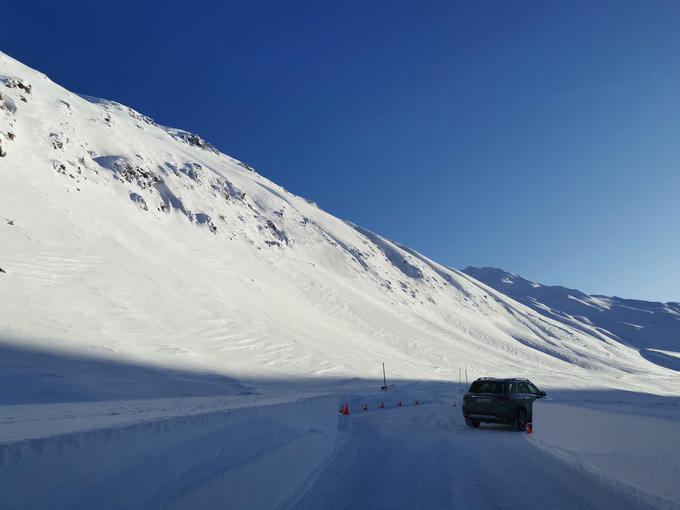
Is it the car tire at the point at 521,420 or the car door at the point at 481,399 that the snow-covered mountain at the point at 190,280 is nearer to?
the car door at the point at 481,399

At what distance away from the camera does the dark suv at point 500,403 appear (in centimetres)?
1513

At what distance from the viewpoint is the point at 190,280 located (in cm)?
4697

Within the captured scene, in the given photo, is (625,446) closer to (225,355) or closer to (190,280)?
(225,355)

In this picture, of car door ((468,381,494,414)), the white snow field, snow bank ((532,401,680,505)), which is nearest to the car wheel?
the white snow field

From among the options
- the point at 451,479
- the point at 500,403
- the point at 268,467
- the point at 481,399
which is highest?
the point at 481,399

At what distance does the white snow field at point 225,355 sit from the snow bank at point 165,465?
2cm

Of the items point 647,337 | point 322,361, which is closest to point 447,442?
point 322,361

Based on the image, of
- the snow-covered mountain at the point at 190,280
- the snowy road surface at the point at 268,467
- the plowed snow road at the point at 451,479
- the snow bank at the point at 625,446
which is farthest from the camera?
the snow-covered mountain at the point at 190,280

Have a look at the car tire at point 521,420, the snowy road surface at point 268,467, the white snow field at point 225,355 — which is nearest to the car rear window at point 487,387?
the car tire at point 521,420

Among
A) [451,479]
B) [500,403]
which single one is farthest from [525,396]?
[451,479]

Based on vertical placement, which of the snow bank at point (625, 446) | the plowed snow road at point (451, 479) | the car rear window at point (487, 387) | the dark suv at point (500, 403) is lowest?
the plowed snow road at point (451, 479)

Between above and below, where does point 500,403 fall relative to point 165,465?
above

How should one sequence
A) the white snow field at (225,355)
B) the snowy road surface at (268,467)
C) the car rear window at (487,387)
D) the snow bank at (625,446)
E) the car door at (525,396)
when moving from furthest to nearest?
the car rear window at (487,387) < the car door at (525,396) < the snow bank at (625,446) < the white snow field at (225,355) < the snowy road surface at (268,467)

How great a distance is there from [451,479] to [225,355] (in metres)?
28.1
